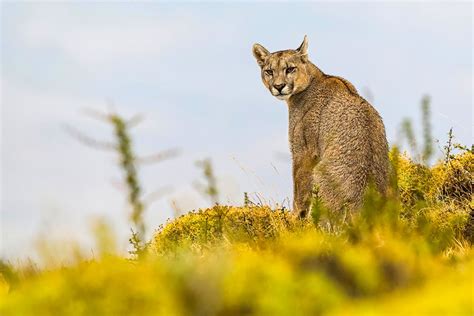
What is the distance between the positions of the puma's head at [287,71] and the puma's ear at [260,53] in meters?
0.13

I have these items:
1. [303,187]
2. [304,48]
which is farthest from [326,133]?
[304,48]

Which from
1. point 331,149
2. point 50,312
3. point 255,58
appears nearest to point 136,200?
point 50,312

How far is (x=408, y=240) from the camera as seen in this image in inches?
240

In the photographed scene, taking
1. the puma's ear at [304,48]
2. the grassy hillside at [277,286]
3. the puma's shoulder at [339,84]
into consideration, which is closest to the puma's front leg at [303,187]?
the puma's shoulder at [339,84]

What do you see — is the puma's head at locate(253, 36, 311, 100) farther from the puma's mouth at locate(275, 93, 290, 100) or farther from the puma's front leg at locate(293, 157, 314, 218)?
the puma's front leg at locate(293, 157, 314, 218)

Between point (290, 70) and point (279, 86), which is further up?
point (290, 70)

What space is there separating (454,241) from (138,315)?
20.0ft

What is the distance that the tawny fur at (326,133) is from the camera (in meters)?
10.9

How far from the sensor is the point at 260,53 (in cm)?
1350

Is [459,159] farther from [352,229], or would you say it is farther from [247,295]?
[247,295]

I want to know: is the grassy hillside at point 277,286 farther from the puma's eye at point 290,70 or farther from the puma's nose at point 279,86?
the puma's eye at point 290,70

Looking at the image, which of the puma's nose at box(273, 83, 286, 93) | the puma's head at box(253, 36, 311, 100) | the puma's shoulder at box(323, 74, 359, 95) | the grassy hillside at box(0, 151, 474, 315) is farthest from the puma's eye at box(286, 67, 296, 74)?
the grassy hillside at box(0, 151, 474, 315)

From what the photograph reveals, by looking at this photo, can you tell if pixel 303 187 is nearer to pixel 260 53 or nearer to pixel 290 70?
pixel 290 70

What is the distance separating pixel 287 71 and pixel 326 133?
176 centimetres
